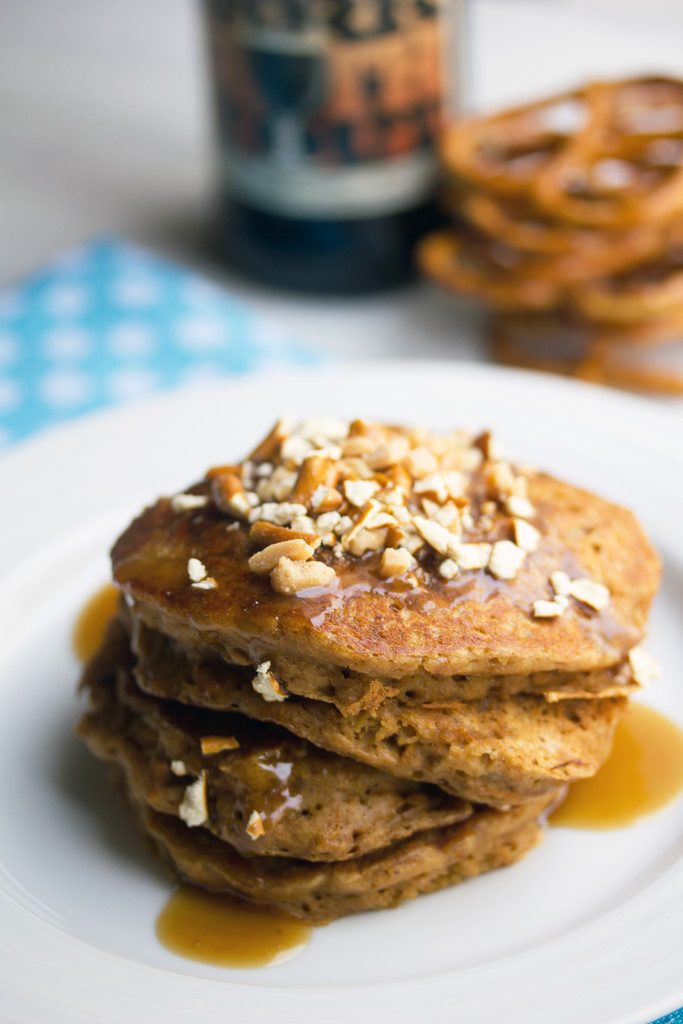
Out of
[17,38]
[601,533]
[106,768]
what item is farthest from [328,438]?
[17,38]

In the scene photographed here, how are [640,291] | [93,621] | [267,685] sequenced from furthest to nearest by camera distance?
1. [640,291]
2. [93,621]
3. [267,685]

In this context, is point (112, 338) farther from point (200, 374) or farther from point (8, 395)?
point (8, 395)

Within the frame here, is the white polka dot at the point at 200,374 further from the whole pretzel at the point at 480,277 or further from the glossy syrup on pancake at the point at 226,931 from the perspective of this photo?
the glossy syrup on pancake at the point at 226,931

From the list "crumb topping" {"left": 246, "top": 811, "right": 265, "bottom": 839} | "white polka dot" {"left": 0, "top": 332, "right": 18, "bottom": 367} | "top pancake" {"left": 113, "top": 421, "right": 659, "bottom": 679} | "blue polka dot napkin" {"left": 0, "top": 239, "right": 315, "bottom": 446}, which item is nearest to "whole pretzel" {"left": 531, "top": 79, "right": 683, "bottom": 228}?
"blue polka dot napkin" {"left": 0, "top": 239, "right": 315, "bottom": 446}

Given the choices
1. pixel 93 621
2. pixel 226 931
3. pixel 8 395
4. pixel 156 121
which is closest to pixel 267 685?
pixel 226 931

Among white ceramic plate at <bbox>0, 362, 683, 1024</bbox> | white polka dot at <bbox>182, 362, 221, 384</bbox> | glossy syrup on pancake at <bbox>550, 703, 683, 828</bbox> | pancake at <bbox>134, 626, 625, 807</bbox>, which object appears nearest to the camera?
white ceramic plate at <bbox>0, 362, 683, 1024</bbox>

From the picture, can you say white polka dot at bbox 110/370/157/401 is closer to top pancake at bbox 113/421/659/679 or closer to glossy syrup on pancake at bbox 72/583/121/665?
glossy syrup on pancake at bbox 72/583/121/665

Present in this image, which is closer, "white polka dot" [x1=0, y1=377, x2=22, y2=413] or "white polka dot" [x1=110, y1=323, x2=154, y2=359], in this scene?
"white polka dot" [x1=0, y1=377, x2=22, y2=413]
